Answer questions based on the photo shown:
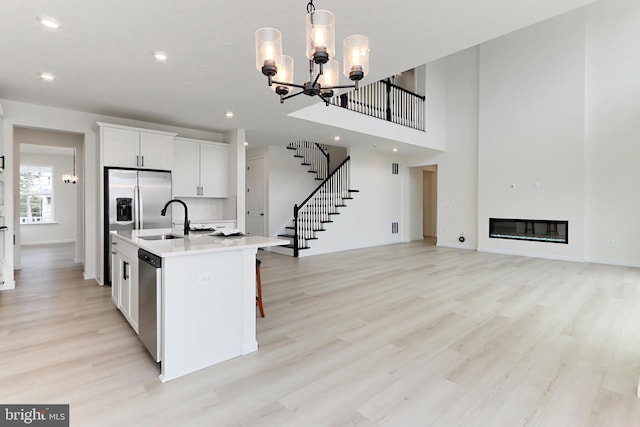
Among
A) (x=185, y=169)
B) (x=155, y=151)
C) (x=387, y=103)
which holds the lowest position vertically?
(x=185, y=169)

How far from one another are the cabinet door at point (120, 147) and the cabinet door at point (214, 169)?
1188mm

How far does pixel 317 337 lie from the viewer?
296 centimetres

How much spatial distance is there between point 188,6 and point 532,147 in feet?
25.5

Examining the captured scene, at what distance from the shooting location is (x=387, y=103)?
759 centimetres

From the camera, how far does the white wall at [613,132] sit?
619cm

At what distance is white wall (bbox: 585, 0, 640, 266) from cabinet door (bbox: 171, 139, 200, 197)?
802 cm

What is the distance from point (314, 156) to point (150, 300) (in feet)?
24.9

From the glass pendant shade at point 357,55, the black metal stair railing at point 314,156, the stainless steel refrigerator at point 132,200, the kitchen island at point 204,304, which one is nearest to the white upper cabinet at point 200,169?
the stainless steel refrigerator at point 132,200

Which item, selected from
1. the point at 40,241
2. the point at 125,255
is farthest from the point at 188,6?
the point at 40,241

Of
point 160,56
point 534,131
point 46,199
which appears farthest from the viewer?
point 46,199

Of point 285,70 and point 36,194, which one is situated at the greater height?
point 285,70

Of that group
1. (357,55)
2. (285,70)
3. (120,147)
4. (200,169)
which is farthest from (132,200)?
(357,55)

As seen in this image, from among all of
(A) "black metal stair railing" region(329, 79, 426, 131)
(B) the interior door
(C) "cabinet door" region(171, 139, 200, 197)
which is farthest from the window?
(A) "black metal stair railing" region(329, 79, 426, 131)

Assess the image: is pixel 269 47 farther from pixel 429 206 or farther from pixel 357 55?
pixel 429 206
